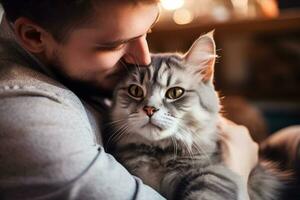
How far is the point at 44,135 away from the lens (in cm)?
53

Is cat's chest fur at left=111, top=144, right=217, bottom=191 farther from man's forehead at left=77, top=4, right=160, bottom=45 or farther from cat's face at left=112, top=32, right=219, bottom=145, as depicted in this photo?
man's forehead at left=77, top=4, right=160, bottom=45

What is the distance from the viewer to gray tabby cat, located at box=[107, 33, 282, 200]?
0.58 metres

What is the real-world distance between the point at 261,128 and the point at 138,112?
14.0 inches

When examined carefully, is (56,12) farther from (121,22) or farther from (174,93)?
(174,93)

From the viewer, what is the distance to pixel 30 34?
62 cm

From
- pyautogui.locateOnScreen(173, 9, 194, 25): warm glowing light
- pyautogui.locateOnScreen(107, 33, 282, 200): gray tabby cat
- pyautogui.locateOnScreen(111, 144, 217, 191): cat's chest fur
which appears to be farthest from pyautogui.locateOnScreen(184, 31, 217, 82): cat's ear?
pyautogui.locateOnScreen(173, 9, 194, 25): warm glowing light

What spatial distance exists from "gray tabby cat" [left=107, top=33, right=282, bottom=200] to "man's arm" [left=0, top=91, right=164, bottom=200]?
0.05m

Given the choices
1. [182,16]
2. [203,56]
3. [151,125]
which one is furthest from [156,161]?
[182,16]

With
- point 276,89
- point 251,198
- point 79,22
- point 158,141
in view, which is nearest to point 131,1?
point 79,22

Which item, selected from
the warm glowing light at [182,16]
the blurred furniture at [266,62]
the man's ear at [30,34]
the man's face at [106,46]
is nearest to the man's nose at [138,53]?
the man's face at [106,46]

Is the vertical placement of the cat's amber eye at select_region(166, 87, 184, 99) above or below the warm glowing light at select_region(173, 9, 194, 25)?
above

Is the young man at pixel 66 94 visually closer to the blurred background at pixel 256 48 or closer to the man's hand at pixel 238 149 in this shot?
the man's hand at pixel 238 149

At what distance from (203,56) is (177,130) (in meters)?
0.11

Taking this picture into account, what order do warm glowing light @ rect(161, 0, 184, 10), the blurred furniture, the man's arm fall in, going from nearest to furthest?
the man's arm, warm glowing light @ rect(161, 0, 184, 10), the blurred furniture
